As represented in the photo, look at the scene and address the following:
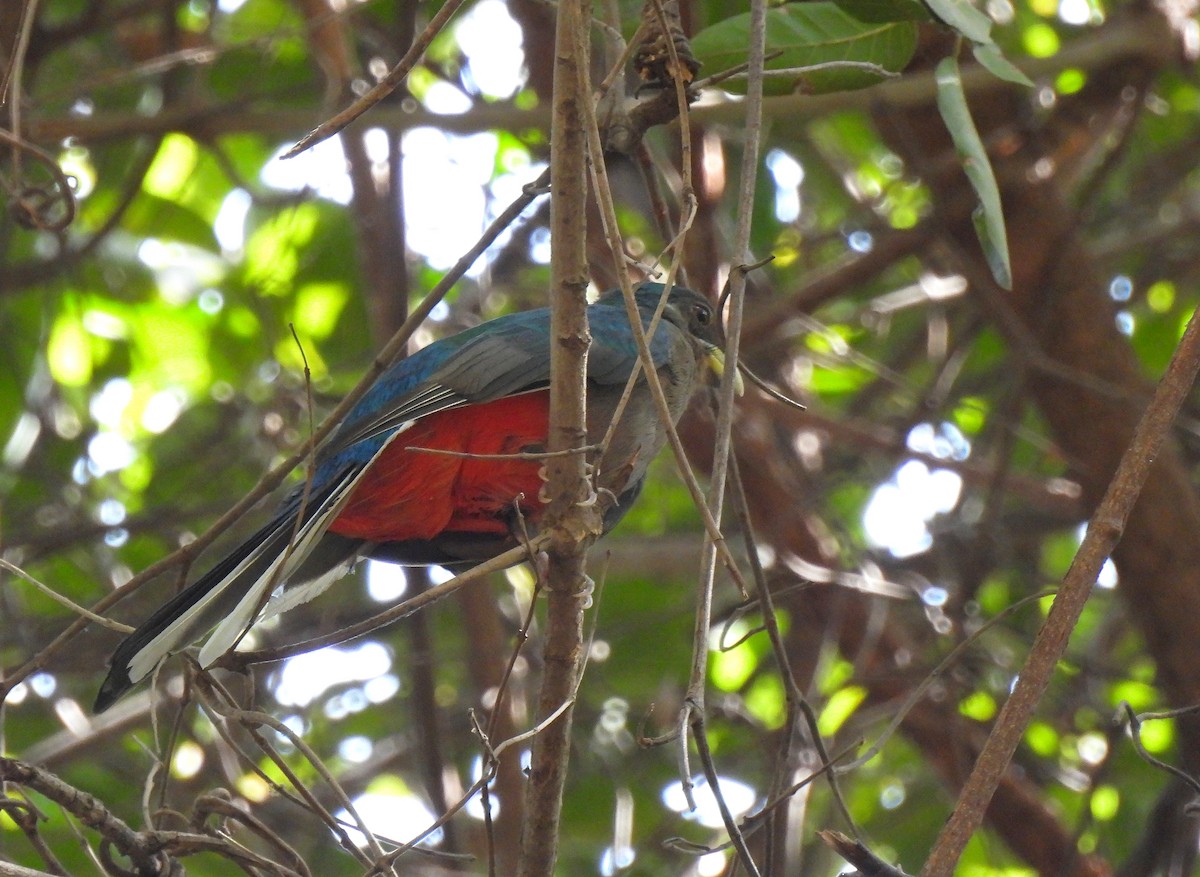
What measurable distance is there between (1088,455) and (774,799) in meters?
2.77

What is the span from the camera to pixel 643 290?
4.96 meters

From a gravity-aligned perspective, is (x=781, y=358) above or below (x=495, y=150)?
below

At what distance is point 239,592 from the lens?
3381mm

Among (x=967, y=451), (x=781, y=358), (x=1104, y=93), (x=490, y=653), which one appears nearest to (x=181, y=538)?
(x=490, y=653)

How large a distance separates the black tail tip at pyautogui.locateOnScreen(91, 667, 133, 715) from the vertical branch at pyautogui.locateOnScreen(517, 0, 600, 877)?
91 centimetres

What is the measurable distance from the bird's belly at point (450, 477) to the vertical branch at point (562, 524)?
110 centimetres

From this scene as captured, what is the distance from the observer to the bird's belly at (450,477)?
392cm

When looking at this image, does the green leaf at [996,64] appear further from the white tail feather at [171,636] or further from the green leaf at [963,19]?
the white tail feather at [171,636]

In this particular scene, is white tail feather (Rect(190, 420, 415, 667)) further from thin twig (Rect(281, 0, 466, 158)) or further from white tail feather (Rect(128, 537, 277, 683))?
thin twig (Rect(281, 0, 466, 158))

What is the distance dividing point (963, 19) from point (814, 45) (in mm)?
422

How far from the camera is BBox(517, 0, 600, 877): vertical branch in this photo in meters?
2.52

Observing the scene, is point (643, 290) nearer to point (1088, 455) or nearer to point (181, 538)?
point (1088, 455)

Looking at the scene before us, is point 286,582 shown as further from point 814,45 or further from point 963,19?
point 963,19

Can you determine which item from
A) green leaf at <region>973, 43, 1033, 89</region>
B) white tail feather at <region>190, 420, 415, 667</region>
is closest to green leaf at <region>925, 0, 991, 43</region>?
green leaf at <region>973, 43, 1033, 89</region>
